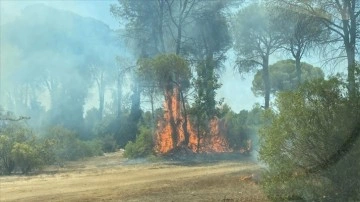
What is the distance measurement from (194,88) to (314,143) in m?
28.7

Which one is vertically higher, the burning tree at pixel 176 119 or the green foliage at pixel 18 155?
the burning tree at pixel 176 119

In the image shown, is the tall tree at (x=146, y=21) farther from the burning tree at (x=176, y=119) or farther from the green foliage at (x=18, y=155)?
the green foliage at (x=18, y=155)

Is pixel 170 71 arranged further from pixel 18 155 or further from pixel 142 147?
pixel 18 155

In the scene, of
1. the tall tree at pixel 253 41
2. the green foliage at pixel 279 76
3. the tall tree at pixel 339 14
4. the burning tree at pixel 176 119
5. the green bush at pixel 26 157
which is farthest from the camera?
the green foliage at pixel 279 76

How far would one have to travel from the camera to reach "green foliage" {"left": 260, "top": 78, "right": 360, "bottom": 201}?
9273 millimetres

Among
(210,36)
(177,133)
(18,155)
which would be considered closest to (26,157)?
(18,155)

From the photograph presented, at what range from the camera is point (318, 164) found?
974cm

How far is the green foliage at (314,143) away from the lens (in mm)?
9273

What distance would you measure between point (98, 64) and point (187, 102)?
102ft

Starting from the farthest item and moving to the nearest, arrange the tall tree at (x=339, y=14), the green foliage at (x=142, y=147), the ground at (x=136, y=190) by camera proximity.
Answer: the green foliage at (x=142, y=147), the tall tree at (x=339, y=14), the ground at (x=136, y=190)

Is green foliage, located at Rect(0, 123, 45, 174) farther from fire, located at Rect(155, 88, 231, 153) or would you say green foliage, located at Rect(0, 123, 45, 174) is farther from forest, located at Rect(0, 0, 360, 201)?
fire, located at Rect(155, 88, 231, 153)

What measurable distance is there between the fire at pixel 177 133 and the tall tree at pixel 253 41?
445 cm

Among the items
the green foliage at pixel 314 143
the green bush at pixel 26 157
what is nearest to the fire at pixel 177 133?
the green bush at pixel 26 157

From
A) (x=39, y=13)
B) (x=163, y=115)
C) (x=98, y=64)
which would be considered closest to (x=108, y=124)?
(x=98, y=64)
